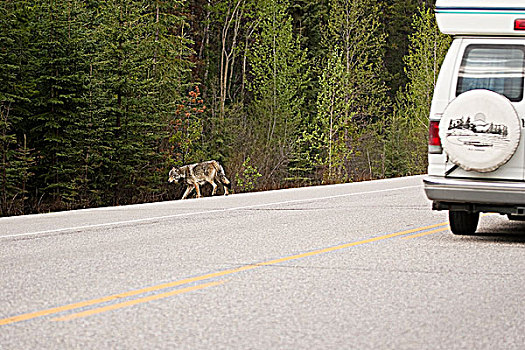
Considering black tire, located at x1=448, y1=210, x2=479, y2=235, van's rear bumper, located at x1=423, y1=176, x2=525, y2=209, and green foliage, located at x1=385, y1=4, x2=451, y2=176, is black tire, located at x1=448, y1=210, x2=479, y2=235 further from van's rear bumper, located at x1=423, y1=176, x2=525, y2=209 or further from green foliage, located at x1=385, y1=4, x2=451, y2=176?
green foliage, located at x1=385, y1=4, x2=451, y2=176

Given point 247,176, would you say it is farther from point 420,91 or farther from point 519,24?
point 420,91

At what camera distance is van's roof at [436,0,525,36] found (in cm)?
948

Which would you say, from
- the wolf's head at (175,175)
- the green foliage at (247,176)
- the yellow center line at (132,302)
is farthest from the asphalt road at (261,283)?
the green foliage at (247,176)

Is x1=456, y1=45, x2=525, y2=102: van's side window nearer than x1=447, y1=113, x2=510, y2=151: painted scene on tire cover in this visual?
No

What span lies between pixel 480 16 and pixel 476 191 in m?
2.00

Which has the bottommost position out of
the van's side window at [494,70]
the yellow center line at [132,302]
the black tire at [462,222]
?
the black tire at [462,222]

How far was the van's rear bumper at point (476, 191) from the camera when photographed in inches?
368

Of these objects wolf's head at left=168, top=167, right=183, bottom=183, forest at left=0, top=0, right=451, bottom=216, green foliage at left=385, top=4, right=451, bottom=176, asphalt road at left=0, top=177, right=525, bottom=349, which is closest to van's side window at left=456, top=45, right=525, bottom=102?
asphalt road at left=0, top=177, right=525, bottom=349

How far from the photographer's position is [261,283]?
727 cm

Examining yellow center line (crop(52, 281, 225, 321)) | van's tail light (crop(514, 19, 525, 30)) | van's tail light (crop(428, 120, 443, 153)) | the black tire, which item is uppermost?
van's tail light (crop(514, 19, 525, 30))

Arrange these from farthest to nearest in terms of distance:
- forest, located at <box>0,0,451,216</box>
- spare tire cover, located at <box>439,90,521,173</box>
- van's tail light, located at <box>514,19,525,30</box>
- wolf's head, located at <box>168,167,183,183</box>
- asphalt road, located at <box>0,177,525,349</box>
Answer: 1. wolf's head, located at <box>168,167,183,183</box>
2. forest, located at <box>0,0,451,216</box>
3. van's tail light, located at <box>514,19,525,30</box>
4. spare tire cover, located at <box>439,90,521,173</box>
5. asphalt road, located at <box>0,177,525,349</box>

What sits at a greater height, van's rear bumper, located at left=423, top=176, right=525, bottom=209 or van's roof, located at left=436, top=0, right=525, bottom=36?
van's roof, located at left=436, top=0, right=525, bottom=36

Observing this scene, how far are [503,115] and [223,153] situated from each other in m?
18.1

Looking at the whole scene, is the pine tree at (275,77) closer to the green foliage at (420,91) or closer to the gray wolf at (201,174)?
the green foliage at (420,91)
